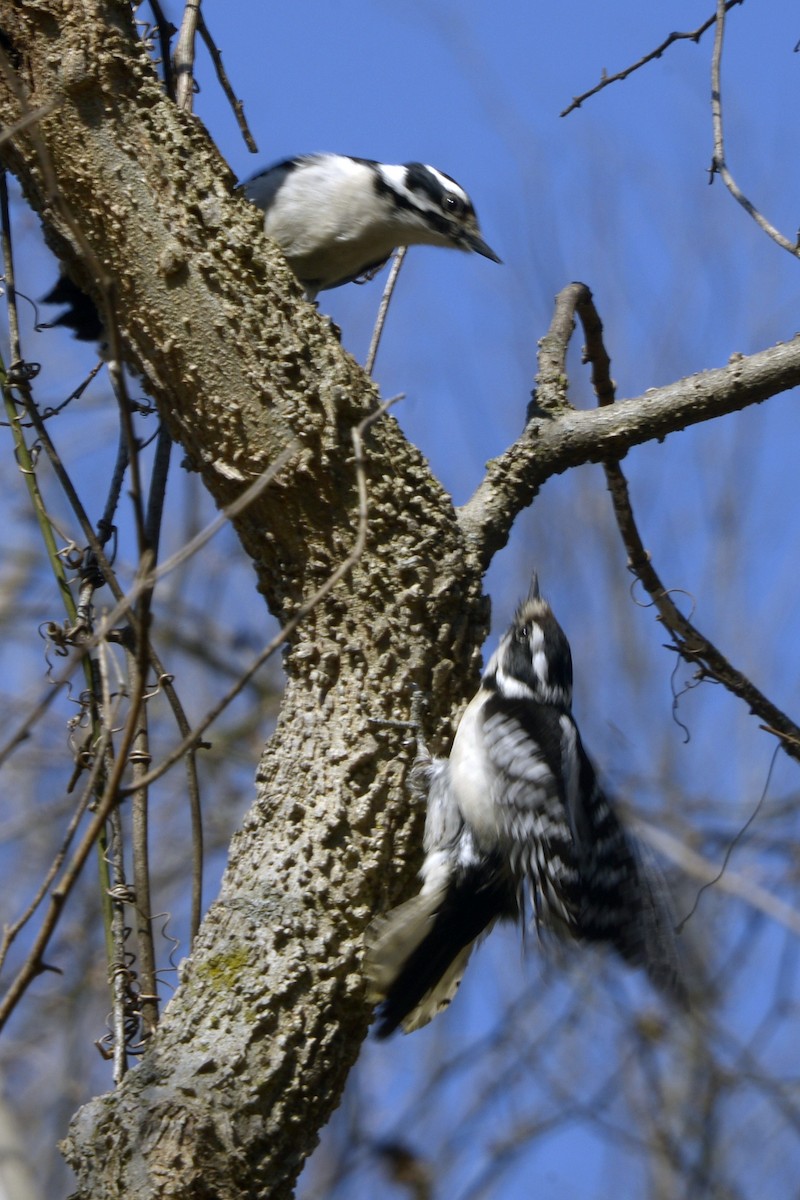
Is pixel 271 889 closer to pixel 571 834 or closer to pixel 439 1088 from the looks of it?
pixel 571 834

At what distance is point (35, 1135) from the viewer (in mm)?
6180

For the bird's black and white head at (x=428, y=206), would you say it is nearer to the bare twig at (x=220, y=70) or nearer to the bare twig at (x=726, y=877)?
the bare twig at (x=220, y=70)

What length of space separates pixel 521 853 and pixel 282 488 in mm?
923

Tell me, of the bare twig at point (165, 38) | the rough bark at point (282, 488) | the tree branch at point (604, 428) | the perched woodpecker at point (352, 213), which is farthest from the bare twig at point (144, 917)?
the perched woodpecker at point (352, 213)

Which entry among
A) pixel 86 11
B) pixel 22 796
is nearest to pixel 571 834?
pixel 86 11

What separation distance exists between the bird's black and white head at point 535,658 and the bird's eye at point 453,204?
1294 mm

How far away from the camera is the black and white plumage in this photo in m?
3.57

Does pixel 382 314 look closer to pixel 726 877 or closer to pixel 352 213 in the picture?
pixel 352 213

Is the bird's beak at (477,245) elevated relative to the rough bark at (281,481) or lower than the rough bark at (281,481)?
elevated

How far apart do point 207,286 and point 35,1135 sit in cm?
504

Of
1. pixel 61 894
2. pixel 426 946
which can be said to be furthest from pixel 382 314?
pixel 61 894

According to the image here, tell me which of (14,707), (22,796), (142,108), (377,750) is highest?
(22,796)

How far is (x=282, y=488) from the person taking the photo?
2324mm

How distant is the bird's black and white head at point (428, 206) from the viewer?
12.3 ft
